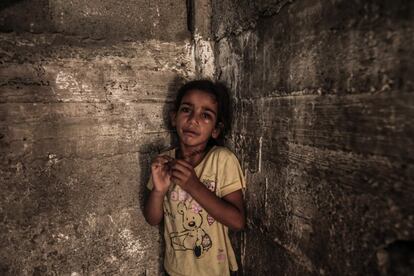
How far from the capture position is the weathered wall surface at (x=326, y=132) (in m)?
0.99

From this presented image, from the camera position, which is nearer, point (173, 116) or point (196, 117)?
point (196, 117)

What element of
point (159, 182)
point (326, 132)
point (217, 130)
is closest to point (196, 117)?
point (217, 130)

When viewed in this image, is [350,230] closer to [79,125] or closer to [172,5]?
[79,125]

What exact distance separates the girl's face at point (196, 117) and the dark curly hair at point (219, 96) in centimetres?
4

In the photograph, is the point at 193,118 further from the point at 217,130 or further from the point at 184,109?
the point at 217,130

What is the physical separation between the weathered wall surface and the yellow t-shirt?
0.46 ft

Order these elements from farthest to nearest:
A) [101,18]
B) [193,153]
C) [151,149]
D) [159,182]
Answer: [151,149], [193,153], [101,18], [159,182]

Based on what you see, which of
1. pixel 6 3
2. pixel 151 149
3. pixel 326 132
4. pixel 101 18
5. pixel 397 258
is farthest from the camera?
pixel 151 149

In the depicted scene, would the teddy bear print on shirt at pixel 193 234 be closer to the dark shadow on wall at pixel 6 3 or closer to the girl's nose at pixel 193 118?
the girl's nose at pixel 193 118

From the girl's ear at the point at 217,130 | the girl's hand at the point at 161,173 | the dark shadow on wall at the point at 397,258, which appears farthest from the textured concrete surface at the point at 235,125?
the girl's hand at the point at 161,173

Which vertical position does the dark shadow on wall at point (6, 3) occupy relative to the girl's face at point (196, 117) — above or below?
above

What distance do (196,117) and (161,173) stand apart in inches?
17.0

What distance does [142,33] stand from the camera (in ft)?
6.63

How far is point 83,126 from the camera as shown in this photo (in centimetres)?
192
